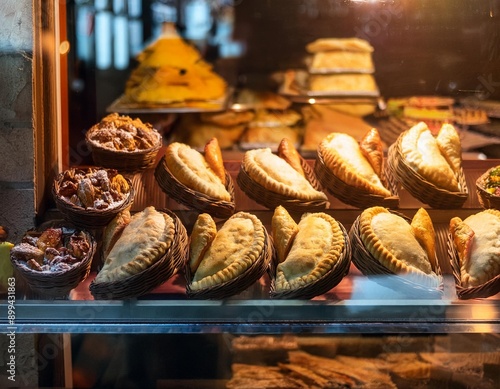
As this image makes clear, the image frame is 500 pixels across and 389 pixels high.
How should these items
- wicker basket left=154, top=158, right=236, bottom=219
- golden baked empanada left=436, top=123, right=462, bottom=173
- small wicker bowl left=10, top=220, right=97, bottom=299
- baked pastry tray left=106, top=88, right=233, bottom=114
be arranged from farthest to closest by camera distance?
1. baked pastry tray left=106, top=88, right=233, bottom=114
2. golden baked empanada left=436, top=123, right=462, bottom=173
3. wicker basket left=154, top=158, right=236, bottom=219
4. small wicker bowl left=10, top=220, right=97, bottom=299

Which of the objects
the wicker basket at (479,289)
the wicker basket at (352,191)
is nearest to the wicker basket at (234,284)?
the wicker basket at (352,191)

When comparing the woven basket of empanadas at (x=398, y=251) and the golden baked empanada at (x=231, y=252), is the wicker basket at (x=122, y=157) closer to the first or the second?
the golden baked empanada at (x=231, y=252)

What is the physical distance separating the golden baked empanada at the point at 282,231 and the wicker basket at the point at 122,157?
0.47 m

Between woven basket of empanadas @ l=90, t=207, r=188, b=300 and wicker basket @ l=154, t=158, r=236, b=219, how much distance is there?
0.45ft

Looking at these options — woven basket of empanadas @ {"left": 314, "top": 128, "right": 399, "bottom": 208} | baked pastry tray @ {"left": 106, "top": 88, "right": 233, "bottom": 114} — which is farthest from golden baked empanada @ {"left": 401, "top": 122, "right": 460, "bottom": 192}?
baked pastry tray @ {"left": 106, "top": 88, "right": 233, "bottom": 114}

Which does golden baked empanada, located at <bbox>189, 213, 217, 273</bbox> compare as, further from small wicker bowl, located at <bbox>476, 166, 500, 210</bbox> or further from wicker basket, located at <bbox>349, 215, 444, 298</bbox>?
small wicker bowl, located at <bbox>476, 166, 500, 210</bbox>

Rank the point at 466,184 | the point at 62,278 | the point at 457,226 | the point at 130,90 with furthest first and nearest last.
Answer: the point at 130,90 < the point at 466,184 < the point at 457,226 < the point at 62,278

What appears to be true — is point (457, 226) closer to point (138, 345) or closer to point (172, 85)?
point (138, 345)

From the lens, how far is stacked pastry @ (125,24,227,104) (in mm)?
2559

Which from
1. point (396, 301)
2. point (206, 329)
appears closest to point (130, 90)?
point (206, 329)

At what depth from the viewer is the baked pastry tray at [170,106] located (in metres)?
2.50

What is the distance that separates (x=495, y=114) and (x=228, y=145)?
97 cm

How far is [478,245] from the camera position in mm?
2029

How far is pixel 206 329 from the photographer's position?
194cm
